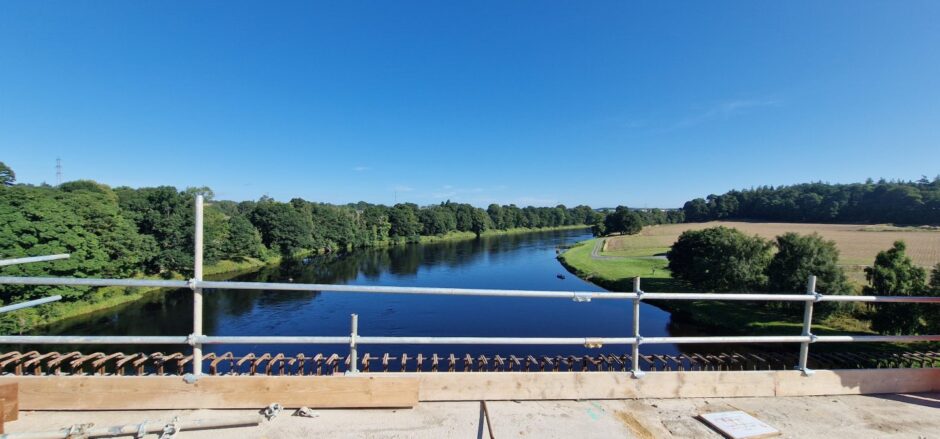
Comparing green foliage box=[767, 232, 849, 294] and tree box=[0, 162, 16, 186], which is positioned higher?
tree box=[0, 162, 16, 186]

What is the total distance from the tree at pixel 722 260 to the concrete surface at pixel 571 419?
37537 mm

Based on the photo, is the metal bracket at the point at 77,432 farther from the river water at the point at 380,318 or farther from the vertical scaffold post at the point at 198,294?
the river water at the point at 380,318

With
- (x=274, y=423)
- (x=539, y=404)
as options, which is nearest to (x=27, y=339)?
(x=274, y=423)

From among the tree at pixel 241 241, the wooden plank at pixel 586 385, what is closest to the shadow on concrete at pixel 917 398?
the wooden plank at pixel 586 385

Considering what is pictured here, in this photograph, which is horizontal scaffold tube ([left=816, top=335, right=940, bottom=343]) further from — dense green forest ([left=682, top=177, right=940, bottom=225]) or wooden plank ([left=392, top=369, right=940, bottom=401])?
dense green forest ([left=682, top=177, right=940, bottom=225])

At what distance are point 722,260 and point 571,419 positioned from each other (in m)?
41.8

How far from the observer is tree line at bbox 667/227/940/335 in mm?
25344

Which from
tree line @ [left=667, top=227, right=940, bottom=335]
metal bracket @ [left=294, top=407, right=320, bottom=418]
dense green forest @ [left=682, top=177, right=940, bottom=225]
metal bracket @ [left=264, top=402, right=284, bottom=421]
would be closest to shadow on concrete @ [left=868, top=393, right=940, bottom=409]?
metal bracket @ [left=294, top=407, right=320, bottom=418]

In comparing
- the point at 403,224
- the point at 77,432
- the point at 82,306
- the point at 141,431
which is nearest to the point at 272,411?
the point at 141,431

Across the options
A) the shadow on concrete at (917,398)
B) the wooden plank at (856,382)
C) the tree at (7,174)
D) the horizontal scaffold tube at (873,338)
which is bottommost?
the shadow on concrete at (917,398)

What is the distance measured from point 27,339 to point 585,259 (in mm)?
70560

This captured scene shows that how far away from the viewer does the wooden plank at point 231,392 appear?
314 centimetres

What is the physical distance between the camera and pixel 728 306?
3769cm

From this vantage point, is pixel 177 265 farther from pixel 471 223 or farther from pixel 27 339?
pixel 471 223
